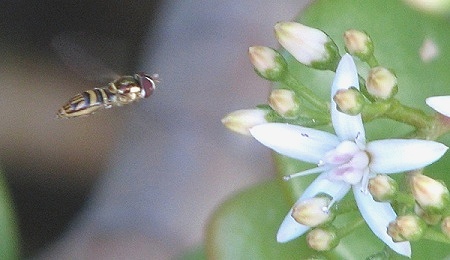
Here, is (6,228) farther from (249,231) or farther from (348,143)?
(348,143)

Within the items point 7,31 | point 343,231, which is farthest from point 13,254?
point 343,231

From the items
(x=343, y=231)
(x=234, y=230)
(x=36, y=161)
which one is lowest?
(x=36, y=161)

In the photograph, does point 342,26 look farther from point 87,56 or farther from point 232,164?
point 232,164

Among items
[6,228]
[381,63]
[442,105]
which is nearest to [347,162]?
[442,105]

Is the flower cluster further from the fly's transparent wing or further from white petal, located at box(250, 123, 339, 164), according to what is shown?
the fly's transparent wing

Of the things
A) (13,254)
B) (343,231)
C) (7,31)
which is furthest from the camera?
(7,31)

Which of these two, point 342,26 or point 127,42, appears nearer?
point 342,26
